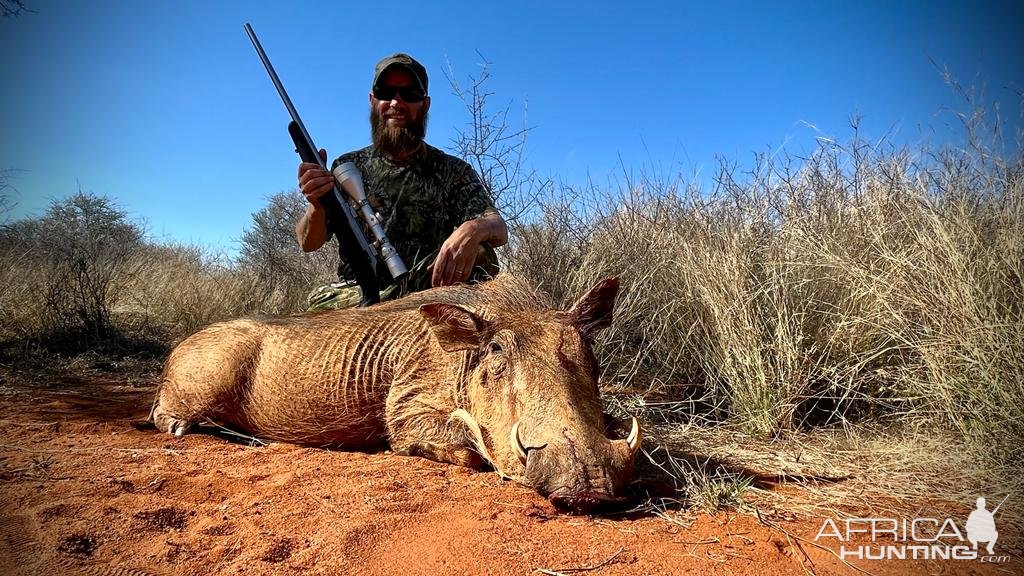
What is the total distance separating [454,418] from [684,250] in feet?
8.04

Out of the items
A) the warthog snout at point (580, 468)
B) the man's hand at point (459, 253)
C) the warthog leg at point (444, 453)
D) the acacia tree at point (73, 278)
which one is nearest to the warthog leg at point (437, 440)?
the warthog leg at point (444, 453)

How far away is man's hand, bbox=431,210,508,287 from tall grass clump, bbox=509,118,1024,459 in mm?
1153

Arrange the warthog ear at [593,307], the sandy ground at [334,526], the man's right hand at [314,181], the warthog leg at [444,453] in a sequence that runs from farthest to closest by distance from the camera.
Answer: the man's right hand at [314,181]
the warthog leg at [444,453]
the warthog ear at [593,307]
the sandy ground at [334,526]

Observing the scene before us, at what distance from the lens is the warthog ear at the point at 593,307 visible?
2.69m

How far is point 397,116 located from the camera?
4.70m

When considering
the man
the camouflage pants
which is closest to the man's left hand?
the camouflage pants

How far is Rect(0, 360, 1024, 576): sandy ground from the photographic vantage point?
1.78 m

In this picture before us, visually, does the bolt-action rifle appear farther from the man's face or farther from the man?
the man's face

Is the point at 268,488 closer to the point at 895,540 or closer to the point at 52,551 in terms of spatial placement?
the point at 52,551

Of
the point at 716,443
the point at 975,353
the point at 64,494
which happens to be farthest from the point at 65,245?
the point at 975,353

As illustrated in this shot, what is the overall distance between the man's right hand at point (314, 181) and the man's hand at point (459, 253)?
1065 mm

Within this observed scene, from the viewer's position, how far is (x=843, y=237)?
156 inches

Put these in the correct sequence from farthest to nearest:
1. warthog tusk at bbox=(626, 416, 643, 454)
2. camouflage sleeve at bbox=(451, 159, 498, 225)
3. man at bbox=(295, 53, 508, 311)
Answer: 1. camouflage sleeve at bbox=(451, 159, 498, 225)
2. man at bbox=(295, 53, 508, 311)
3. warthog tusk at bbox=(626, 416, 643, 454)

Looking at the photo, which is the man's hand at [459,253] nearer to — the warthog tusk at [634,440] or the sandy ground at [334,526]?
the sandy ground at [334,526]
